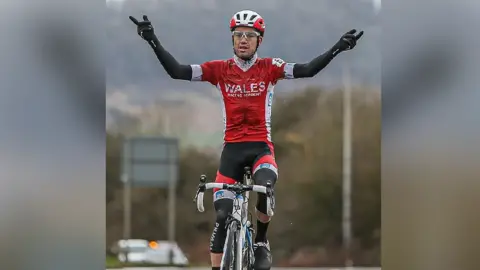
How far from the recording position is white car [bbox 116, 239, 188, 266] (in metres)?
5.83

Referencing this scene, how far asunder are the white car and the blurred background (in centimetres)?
2

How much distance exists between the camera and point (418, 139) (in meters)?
5.50

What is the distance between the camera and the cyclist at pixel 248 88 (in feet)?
15.9

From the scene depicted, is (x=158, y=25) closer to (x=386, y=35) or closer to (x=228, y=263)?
(x=386, y=35)

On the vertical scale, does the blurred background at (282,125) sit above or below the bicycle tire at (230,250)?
above

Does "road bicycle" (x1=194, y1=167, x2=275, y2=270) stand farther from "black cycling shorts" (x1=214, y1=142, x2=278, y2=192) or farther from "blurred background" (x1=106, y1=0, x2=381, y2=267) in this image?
"blurred background" (x1=106, y1=0, x2=381, y2=267)

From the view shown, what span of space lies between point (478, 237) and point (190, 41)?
2.86m

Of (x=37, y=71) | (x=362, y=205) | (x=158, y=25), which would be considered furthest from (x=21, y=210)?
(x=362, y=205)

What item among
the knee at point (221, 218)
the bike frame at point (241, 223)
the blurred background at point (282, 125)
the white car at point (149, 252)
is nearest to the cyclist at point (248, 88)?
the knee at point (221, 218)

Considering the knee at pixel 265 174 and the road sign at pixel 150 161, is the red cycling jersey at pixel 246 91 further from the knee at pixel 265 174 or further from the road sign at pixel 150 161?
the road sign at pixel 150 161

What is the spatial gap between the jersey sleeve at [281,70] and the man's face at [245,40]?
0.65 feet

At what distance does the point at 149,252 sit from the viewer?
5.87 meters

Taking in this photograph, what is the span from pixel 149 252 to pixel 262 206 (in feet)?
4.86

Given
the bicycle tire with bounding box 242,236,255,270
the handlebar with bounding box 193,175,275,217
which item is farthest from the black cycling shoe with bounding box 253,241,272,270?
the handlebar with bounding box 193,175,275,217
